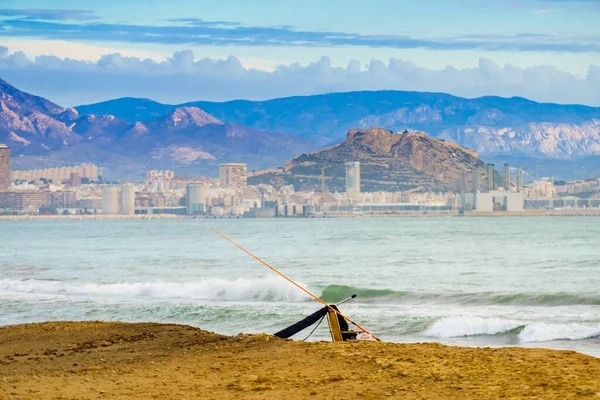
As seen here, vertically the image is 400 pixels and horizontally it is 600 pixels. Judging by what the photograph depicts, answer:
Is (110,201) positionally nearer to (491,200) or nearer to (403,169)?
(403,169)

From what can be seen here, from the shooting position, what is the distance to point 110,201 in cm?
16938

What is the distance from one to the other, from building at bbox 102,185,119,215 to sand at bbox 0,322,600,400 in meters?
160

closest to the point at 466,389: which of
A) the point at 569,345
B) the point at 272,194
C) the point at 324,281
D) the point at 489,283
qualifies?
the point at 569,345

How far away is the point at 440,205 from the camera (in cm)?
15975

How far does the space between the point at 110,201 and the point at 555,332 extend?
160088mm

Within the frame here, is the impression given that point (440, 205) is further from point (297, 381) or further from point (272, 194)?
point (297, 381)

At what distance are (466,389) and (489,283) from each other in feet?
57.3

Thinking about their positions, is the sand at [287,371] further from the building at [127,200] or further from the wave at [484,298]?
the building at [127,200]

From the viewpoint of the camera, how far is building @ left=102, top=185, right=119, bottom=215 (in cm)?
16750

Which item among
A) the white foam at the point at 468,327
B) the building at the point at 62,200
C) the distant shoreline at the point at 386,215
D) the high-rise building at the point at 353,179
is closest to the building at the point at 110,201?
the distant shoreline at the point at 386,215

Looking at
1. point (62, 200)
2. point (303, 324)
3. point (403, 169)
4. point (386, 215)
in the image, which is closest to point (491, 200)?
point (386, 215)

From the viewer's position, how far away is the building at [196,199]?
541 feet

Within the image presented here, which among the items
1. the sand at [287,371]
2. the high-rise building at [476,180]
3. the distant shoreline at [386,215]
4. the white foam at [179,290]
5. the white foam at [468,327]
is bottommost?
the distant shoreline at [386,215]

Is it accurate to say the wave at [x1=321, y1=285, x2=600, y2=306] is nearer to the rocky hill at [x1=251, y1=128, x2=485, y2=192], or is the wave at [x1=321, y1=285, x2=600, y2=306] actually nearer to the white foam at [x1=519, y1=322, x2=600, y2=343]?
the white foam at [x1=519, y1=322, x2=600, y2=343]
